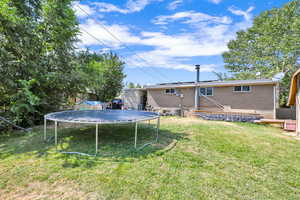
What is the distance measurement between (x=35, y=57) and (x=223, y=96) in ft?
40.3

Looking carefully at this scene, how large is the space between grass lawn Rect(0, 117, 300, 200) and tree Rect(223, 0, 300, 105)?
15.0 m

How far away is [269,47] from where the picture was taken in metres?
15.4

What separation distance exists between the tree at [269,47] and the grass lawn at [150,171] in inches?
590

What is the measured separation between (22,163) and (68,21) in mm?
6530

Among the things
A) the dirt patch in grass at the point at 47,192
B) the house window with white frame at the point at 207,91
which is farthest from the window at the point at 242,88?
the dirt patch in grass at the point at 47,192

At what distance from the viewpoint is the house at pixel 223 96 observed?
959 centimetres

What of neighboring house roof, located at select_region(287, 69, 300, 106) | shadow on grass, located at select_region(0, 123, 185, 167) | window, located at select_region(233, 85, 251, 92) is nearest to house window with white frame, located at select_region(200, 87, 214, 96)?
window, located at select_region(233, 85, 251, 92)

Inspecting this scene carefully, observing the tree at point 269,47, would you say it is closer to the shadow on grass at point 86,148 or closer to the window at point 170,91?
the window at point 170,91

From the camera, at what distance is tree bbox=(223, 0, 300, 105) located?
13.9 metres

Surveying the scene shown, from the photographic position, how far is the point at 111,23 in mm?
10219

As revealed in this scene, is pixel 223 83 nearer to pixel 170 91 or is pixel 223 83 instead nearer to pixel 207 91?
pixel 207 91

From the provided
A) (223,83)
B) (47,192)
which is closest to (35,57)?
(47,192)

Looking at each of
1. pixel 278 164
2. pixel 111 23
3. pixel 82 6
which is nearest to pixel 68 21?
pixel 82 6

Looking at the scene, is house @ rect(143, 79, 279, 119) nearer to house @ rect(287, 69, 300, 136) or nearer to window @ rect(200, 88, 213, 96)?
window @ rect(200, 88, 213, 96)
